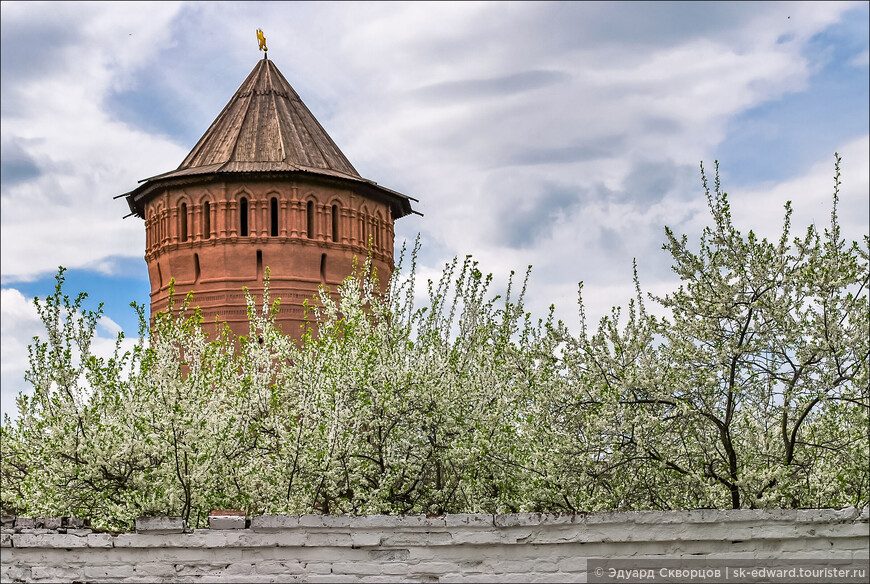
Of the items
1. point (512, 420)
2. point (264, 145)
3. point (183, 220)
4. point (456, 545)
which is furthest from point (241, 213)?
point (456, 545)

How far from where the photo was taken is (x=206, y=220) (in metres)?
27.5

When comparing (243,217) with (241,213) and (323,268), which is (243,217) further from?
(323,268)

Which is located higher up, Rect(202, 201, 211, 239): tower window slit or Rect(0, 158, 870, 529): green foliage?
Rect(202, 201, 211, 239): tower window slit

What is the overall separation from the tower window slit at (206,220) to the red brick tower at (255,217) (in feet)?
0.08

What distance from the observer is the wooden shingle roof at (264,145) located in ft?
89.6

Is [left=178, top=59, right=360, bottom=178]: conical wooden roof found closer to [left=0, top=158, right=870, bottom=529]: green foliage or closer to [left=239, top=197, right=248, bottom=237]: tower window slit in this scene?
[left=239, top=197, right=248, bottom=237]: tower window slit

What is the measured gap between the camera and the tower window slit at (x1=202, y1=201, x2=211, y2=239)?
89.8 ft

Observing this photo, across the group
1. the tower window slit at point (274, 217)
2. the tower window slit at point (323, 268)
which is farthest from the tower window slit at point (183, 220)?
the tower window slit at point (323, 268)

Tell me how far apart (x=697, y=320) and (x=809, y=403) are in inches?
48.2

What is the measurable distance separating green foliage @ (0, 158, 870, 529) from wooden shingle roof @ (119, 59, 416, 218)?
15.1 m

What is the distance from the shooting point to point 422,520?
841 cm

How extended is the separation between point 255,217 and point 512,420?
1669cm

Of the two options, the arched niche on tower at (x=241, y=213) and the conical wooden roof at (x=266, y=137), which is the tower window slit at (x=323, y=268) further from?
the conical wooden roof at (x=266, y=137)

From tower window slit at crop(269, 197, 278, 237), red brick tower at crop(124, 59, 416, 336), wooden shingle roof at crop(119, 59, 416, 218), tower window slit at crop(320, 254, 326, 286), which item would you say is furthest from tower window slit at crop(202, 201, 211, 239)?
tower window slit at crop(320, 254, 326, 286)
